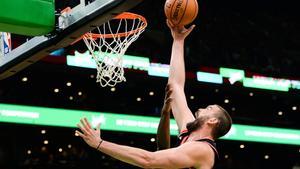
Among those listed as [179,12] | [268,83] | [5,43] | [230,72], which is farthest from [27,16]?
[268,83]

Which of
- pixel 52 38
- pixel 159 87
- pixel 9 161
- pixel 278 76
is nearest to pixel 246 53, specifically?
pixel 278 76

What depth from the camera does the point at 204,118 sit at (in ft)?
13.1

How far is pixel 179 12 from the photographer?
4508 millimetres

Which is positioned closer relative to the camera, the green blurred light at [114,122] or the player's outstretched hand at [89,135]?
the player's outstretched hand at [89,135]

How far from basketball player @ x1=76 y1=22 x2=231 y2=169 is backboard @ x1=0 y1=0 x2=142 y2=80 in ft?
2.02

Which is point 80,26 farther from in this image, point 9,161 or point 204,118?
point 9,161

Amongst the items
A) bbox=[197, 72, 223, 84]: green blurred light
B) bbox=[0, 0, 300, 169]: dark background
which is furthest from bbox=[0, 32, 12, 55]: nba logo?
bbox=[197, 72, 223, 84]: green blurred light

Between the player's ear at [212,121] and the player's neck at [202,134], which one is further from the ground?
the player's ear at [212,121]

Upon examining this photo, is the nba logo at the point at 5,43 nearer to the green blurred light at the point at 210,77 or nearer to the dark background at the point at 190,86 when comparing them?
the dark background at the point at 190,86

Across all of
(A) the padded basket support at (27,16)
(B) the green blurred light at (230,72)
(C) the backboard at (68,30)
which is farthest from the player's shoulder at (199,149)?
(B) the green blurred light at (230,72)

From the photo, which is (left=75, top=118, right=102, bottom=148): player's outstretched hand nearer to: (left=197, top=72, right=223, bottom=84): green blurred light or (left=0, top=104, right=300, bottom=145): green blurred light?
(left=0, top=104, right=300, bottom=145): green blurred light

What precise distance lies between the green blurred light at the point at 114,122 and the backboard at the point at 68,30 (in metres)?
7.03

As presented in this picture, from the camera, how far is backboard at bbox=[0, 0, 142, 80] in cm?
416

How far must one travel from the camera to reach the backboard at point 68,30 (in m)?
4.16
